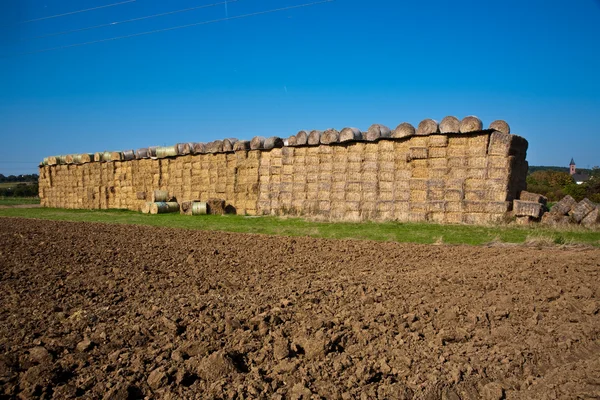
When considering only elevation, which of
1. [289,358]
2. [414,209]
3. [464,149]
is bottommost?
[289,358]

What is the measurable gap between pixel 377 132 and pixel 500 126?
152 inches

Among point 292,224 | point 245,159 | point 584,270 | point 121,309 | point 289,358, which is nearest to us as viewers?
point 289,358

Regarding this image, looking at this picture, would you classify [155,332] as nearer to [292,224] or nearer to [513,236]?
[513,236]

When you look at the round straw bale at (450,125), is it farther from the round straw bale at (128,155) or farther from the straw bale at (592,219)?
the round straw bale at (128,155)

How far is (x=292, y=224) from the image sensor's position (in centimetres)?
1548

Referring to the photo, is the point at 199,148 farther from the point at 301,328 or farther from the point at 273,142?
the point at 301,328

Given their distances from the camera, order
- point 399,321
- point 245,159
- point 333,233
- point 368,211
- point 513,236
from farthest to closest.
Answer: point 245,159 → point 368,211 → point 333,233 → point 513,236 → point 399,321

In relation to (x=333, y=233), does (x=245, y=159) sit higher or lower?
higher

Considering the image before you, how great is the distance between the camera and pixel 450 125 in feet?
47.5

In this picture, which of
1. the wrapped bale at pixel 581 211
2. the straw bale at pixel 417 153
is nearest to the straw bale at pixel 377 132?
the straw bale at pixel 417 153

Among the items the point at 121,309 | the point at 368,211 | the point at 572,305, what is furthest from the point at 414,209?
the point at 121,309

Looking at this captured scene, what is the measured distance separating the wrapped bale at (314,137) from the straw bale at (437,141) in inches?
169

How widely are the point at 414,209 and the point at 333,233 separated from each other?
388 cm

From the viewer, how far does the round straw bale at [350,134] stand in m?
16.6
